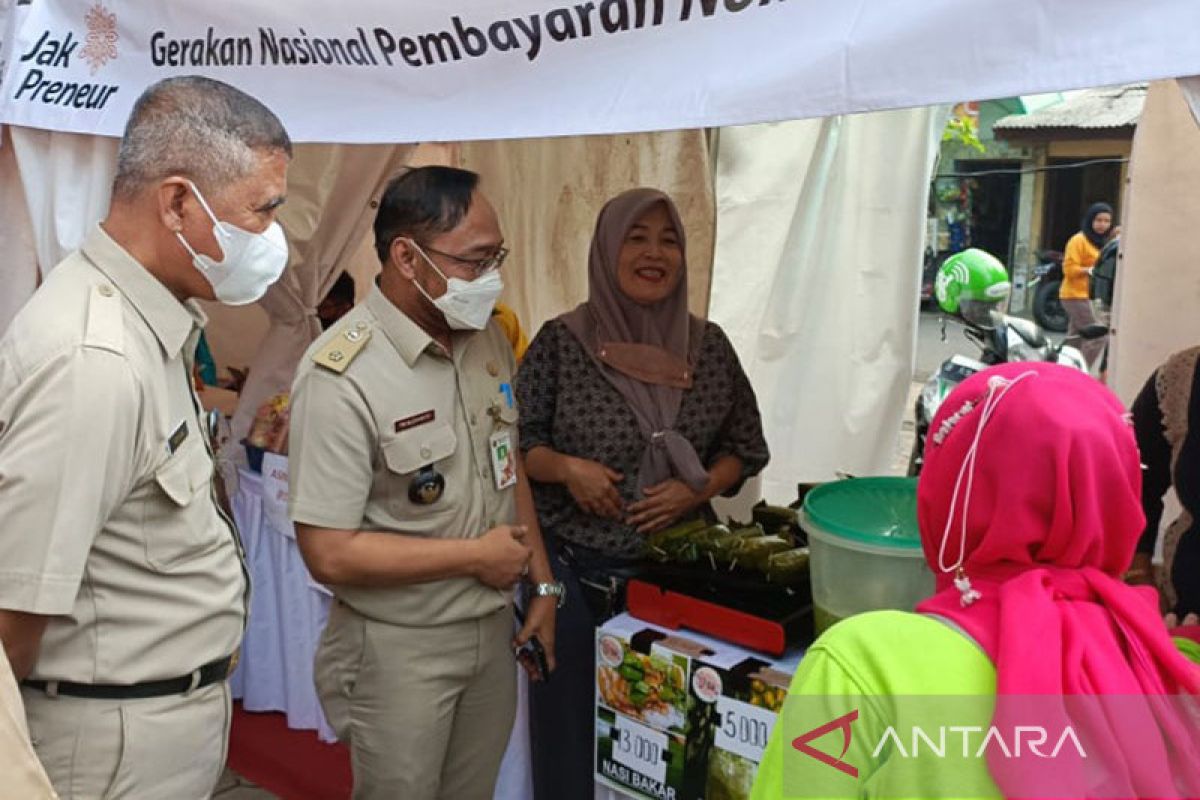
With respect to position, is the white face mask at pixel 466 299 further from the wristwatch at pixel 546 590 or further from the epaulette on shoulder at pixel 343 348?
the wristwatch at pixel 546 590

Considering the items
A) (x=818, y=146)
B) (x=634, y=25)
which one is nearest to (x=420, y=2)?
(x=634, y=25)

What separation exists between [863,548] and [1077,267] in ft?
24.8

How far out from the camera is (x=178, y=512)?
1.50m

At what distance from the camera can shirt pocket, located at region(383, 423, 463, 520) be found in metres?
1.86

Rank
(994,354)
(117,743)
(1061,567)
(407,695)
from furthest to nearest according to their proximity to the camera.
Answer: (994,354)
(407,695)
(117,743)
(1061,567)

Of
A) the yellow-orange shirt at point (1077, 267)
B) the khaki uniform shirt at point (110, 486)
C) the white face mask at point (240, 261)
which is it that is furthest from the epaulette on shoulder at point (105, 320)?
the yellow-orange shirt at point (1077, 267)

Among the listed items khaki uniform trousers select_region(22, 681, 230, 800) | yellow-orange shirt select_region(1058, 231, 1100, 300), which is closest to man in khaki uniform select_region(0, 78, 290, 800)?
khaki uniform trousers select_region(22, 681, 230, 800)

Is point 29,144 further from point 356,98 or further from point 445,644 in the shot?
point 445,644

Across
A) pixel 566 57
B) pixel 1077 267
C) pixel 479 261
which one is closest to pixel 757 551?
pixel 479 261

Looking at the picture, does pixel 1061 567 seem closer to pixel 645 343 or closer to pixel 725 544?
pixel 725 544

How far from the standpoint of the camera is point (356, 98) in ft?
7.28

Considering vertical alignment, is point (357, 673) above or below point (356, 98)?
below

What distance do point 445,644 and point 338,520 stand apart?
364 millimetres

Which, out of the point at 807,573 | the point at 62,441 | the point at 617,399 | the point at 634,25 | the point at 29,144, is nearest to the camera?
the point at 62,441
